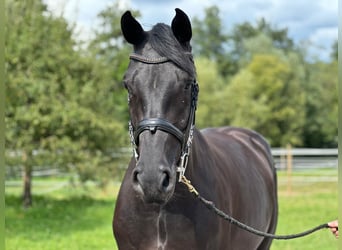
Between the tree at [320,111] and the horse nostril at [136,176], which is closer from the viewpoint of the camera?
the horse nostril at [136,176]

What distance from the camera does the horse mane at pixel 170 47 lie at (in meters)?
2.56

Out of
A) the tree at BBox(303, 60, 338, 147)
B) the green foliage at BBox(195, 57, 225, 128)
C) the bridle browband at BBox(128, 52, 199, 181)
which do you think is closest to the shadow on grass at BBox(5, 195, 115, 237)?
the bridle browband at BBox(128, 52, 199, 181)

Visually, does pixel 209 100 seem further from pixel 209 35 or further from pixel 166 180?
pixel 166 180

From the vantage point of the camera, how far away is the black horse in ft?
7.89

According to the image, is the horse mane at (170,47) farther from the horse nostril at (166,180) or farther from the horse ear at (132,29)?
the horse nostril at (166,180)

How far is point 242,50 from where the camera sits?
51688 mm

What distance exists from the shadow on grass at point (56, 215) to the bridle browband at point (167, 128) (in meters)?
6.76

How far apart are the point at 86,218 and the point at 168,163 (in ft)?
28.7

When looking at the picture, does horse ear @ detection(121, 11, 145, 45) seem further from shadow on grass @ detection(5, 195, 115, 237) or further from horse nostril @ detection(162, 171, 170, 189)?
shadow on grass @ detection(5, 195, 115, 237)

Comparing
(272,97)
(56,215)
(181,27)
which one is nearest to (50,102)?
(56,215)

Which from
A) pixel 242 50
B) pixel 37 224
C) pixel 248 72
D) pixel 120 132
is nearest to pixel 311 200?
pixel 120 132

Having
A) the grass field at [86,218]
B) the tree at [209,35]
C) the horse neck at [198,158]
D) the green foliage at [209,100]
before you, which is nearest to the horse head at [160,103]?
the horse neck at [198,158]

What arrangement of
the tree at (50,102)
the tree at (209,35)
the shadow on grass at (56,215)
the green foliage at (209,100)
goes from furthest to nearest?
the tree at (209,35), the green foliage at (209,100), the tree at (50,102), the shadow on grass at (56,215)

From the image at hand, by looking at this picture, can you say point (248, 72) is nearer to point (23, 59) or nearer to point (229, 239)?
point (23, 59)
